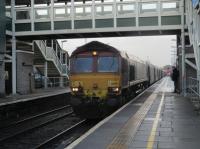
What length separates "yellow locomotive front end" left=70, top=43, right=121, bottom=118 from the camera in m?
18.9

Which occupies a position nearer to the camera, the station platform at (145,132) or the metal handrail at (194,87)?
the station platform at (145,132)

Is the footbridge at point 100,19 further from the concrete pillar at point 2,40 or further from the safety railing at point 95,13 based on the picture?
the concrete pillar at point 2,40

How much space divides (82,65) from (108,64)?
112 cm

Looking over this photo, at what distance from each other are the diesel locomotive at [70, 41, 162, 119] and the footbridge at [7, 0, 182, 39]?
338 inches

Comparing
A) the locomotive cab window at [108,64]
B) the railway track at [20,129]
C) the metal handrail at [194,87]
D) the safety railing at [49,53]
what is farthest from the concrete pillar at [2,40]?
the metal handrail at [194,87]

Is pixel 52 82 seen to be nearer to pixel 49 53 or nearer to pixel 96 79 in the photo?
pixel 49 53

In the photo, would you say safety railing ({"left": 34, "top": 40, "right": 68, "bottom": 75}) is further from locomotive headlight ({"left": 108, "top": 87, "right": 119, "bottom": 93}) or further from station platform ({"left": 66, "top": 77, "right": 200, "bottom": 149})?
station platform ({"left": 66, "top": 77, "right": 200, "bottom": 149})

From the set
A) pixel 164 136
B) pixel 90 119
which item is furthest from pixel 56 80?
pixel 164 136

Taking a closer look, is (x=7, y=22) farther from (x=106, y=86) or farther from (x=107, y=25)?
(x=106, y=86)

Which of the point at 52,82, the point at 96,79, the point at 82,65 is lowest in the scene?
the point at 52,82

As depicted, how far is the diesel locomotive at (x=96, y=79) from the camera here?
18922 mm

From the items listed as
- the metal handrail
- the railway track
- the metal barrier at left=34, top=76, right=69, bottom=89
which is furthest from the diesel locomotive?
the metal barrier at left=34, top=76, right=69, bottom=89

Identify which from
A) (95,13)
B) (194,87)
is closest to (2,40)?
(95,13)

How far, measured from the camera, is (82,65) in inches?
780
